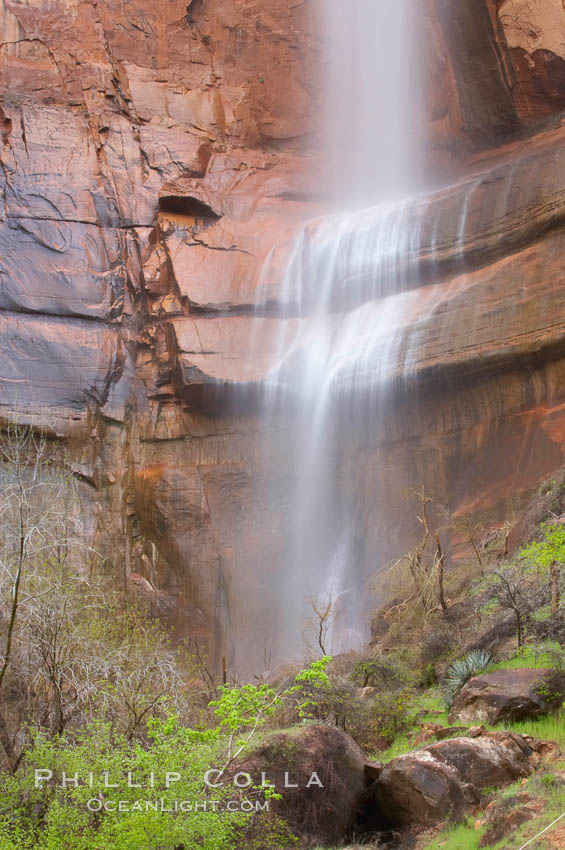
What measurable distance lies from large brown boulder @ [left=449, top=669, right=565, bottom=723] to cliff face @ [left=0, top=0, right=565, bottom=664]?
10.3m

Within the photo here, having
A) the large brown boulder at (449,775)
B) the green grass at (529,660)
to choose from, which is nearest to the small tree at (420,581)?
the green grass at (529,660)

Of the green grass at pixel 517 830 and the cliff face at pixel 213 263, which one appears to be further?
the cliff face at pixel 213 263

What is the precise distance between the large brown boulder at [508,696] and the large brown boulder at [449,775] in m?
0.91

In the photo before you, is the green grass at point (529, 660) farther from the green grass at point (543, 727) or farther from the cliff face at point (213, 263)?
the cliff face at point (213, 263)

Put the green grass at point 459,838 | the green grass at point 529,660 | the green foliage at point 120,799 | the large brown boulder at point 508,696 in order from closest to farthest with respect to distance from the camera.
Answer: the green foliage at point 120,799 → the green grass at point 459,838 → the large brown boulder at point 508,696 → the green grass at point 529,660

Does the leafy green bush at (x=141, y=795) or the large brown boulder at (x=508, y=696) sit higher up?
the large brown boulder at (x=508, y=696)

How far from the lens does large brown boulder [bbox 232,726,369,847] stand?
882 cm

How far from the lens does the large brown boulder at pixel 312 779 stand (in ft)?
28.9

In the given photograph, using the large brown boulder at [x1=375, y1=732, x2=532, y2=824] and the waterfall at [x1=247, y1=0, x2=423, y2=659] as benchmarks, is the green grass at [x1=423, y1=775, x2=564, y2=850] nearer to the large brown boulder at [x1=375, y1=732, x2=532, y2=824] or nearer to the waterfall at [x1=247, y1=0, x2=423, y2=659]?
the large brown boulder at [x1=375, y1=732, x2=532, y2=824]

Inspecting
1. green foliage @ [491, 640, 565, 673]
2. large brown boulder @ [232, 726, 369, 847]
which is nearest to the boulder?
large brown boulder @ [232, 726, 369, 847]

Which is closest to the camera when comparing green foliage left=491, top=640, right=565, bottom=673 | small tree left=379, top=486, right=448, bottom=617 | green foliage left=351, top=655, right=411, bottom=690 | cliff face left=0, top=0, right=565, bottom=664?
green foliage left=491, top=640, right=565, bottom=673

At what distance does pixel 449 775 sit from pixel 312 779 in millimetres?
1567

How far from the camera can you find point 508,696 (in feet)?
33.8

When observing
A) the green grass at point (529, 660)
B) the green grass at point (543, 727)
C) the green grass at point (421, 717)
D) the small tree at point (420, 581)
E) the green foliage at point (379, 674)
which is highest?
the small tree at point (420, 581)
